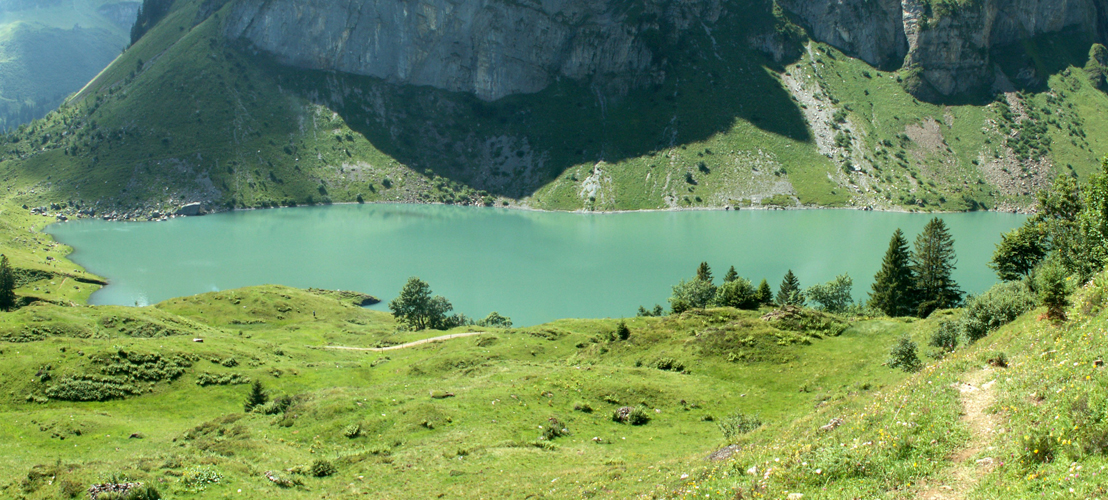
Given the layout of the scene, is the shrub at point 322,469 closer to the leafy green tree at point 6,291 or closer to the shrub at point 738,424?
the shrub at point 738,424

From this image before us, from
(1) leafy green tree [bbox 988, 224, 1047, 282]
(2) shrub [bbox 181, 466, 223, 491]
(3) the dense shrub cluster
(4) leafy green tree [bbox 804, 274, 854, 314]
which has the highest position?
(1) leafy green tree [bbox 988, 224, 1047, 282]

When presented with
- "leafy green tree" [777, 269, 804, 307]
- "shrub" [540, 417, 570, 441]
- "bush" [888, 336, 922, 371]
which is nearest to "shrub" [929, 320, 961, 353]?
"bush" [888, 336, 922, 371]

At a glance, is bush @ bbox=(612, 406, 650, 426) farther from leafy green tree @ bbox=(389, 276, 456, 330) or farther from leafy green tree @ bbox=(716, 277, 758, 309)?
leafy green tree @ bbox=(389, 276, 456, 330)

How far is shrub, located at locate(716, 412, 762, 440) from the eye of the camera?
2694cm

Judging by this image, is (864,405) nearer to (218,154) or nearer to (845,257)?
(845,257)

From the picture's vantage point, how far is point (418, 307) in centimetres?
7569

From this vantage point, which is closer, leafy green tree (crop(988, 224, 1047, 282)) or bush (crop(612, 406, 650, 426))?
bush (crop(612, 406, 650, 426))

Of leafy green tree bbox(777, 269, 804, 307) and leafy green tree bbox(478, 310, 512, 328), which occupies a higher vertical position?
leafy green tree bbox(777, 269, 804, 307)

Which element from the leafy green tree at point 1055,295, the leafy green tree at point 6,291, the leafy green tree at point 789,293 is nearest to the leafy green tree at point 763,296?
the leafy green tree at point 789,293

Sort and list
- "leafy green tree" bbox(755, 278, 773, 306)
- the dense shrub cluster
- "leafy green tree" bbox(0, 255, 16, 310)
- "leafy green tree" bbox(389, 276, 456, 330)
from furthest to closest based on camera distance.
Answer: "leafy green tree" bbox(389, 276, 456, 330) < "leafy green tree" bbox(0, 255, 16, 310) < "leafy green tree" bbox(755, 278, 773, 306) < the dense shrub cluster

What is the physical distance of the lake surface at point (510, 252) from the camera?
10338 cm

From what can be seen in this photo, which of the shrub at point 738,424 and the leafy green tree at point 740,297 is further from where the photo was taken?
the leafy green tree at point 740,297

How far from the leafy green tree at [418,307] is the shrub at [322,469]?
5061cm

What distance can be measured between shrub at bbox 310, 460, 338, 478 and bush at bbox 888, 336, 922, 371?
2622 centimetres
